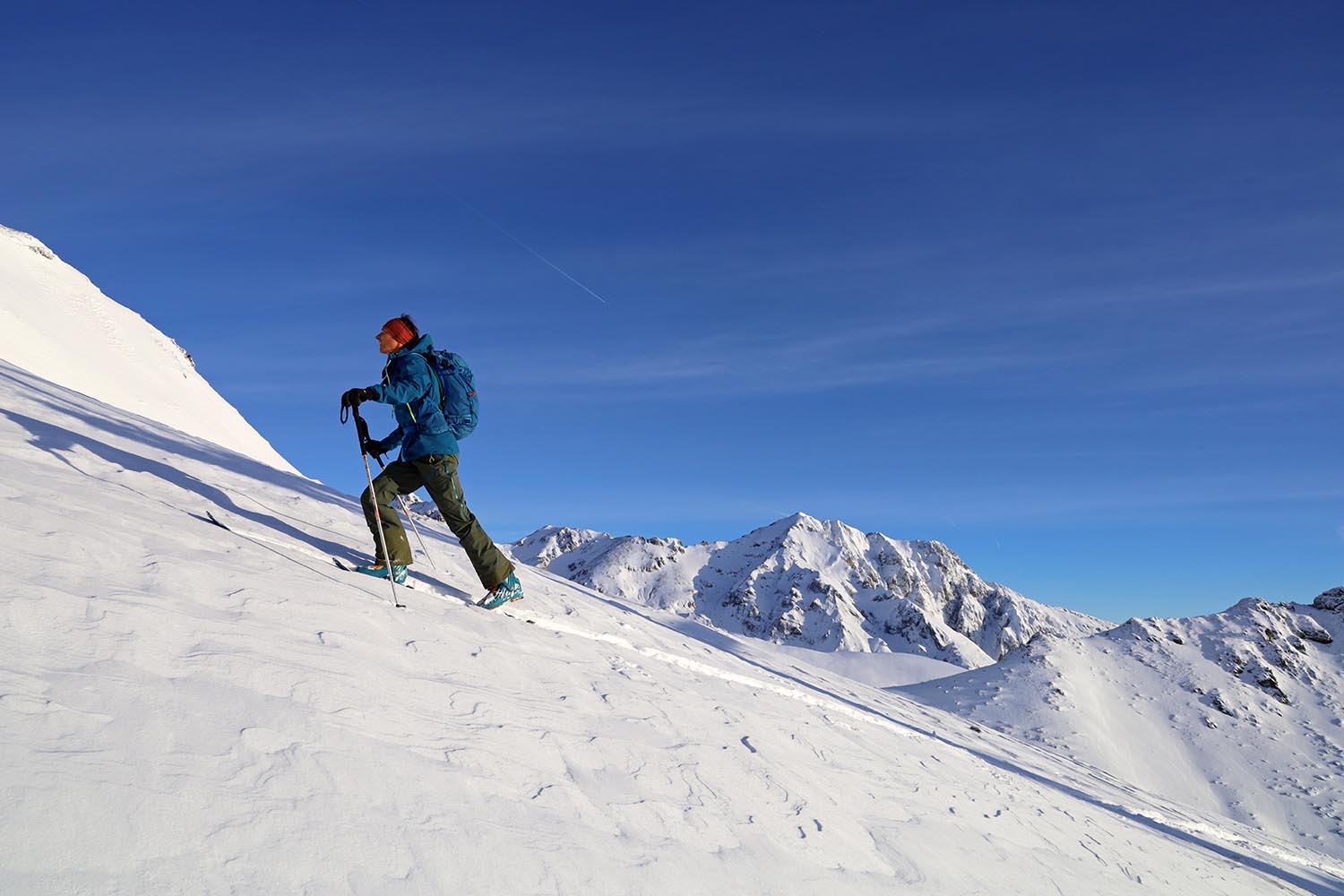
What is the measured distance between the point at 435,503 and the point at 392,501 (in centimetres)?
58

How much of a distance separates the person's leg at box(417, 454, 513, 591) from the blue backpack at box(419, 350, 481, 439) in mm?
366

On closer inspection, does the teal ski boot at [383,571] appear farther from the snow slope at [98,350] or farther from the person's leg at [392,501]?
the snow slope at [98,350]

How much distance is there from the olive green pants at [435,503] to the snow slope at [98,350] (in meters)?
29.4

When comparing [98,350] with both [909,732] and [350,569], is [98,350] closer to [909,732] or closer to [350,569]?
[350,569]

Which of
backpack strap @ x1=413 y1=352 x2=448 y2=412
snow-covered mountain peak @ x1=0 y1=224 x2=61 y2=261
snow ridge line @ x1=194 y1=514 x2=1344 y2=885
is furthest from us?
snow-covered mountain peak @ x1=0 y1=224 x2=61 y2=261

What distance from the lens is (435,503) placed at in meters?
8.09

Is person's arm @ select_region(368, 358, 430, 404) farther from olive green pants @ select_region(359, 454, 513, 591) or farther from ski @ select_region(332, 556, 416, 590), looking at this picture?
ski @ select_region(332, 556, 416, 590)

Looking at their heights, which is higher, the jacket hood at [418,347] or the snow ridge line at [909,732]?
the jacket hood at [418,347]

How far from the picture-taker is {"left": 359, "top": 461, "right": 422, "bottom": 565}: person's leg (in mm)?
8062

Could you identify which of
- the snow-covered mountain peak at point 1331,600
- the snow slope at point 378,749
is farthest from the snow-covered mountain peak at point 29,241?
the snow-covered mountain peak at point 1331,600

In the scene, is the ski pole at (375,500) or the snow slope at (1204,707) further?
the snow slope at (1204,707)

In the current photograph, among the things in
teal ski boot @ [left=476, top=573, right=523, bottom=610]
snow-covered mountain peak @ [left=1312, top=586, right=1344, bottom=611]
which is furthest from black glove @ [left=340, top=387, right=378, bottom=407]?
snow-covered mountain peak @ [left=1312, top=586, right=1344, bottom=611]

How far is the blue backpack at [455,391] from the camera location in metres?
7.96

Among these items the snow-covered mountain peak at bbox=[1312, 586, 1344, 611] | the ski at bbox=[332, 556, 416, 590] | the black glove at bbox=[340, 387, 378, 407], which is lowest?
the ski at bbox=[332, 556, 416, 590]
